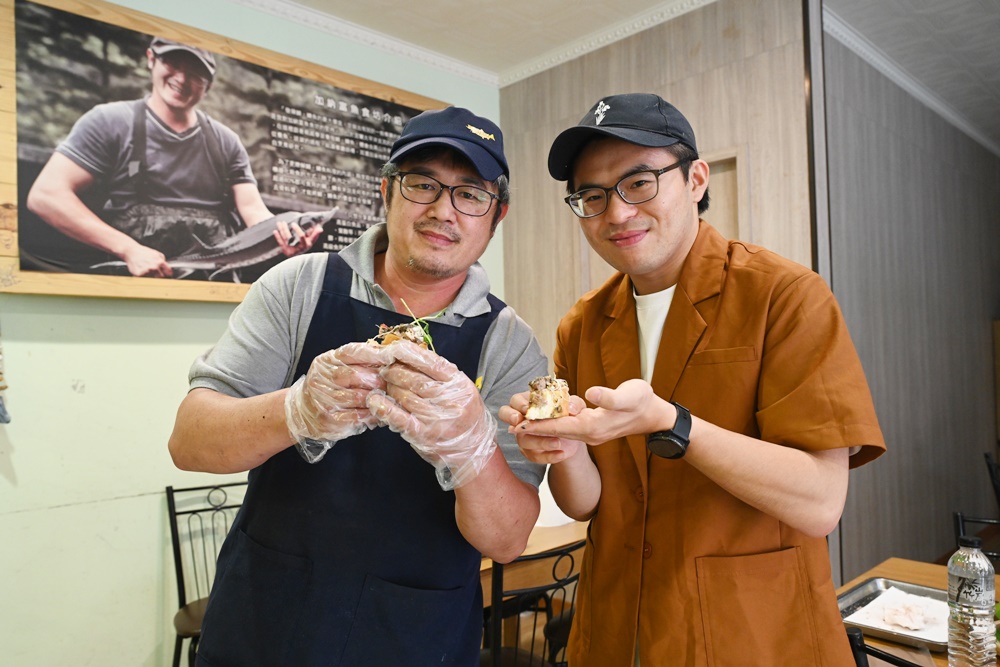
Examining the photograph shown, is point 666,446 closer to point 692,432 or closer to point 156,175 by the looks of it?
point 692,432

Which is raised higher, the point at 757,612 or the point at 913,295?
the point at 913,295

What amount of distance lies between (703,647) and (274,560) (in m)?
0.88

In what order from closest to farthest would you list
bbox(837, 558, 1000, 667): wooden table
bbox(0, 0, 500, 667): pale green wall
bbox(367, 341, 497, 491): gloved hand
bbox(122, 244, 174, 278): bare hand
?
bbox(367, 341, 497, 491): gloved hand → bbox(837, 558, 1000, 667): wooden table → bbox(0, 0, 500, 667): pale green wall → bbox(122, 244, 174, 278): bare hand

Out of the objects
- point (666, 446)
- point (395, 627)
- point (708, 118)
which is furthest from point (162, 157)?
point (666, 446)

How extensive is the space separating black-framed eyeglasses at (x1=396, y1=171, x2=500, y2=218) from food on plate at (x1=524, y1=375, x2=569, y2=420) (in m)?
0.47

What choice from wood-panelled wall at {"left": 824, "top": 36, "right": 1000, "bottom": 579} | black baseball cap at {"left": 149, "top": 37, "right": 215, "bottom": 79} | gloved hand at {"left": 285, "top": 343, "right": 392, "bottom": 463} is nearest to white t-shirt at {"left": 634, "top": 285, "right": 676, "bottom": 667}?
gloved hand at {"left": 285, "top": 343, "right": 392, "bottom": 463}

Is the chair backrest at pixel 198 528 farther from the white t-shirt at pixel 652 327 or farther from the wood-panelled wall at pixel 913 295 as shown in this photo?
the wood-panelled wall at pixel 913 295

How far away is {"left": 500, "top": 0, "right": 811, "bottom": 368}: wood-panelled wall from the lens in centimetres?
334

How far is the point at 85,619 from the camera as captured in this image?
2.97m

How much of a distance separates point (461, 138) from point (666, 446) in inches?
31.5

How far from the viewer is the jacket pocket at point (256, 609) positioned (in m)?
1.31

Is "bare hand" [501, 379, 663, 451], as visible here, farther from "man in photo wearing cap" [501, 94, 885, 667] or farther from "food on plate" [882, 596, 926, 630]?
"food on plate" [882, 596, 926, 630]

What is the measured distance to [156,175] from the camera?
126 inches

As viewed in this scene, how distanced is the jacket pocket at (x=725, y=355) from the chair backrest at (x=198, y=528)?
287cm
